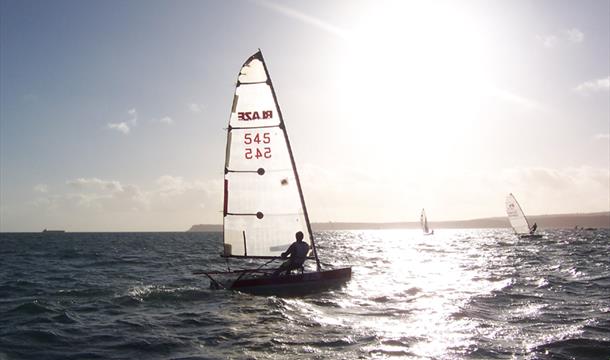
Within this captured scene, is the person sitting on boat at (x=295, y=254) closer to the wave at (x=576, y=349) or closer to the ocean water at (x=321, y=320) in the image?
the ocean water at (x=321, y=320)

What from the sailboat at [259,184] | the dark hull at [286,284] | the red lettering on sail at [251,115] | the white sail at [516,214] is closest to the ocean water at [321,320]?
the dark hull at [286,284]

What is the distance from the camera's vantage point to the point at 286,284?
56.7ft

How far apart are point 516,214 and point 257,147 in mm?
63146

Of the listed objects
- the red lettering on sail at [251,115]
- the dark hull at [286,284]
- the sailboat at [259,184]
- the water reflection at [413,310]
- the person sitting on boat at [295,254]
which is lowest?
the water reflection at [413,310]

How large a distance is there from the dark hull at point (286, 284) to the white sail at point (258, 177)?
1687 mm

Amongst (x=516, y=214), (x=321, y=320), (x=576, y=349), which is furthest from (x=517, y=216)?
(x=576, y=349)

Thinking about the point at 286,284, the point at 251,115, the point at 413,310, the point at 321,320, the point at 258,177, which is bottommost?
the point at 413,310

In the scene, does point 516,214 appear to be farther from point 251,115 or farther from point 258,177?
point 251,115

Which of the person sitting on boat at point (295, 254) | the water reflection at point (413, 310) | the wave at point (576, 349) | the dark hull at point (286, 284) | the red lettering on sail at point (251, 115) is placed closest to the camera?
the wave at point (576, 349)

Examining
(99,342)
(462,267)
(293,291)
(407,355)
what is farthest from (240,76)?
(462,267)

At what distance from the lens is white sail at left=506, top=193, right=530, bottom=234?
229 ft

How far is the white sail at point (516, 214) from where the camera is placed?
229ft

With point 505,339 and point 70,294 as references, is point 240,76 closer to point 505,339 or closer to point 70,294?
point 70,294

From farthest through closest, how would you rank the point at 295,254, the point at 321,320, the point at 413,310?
the point at 295,254, the point at 413,310, the point at 321,320
